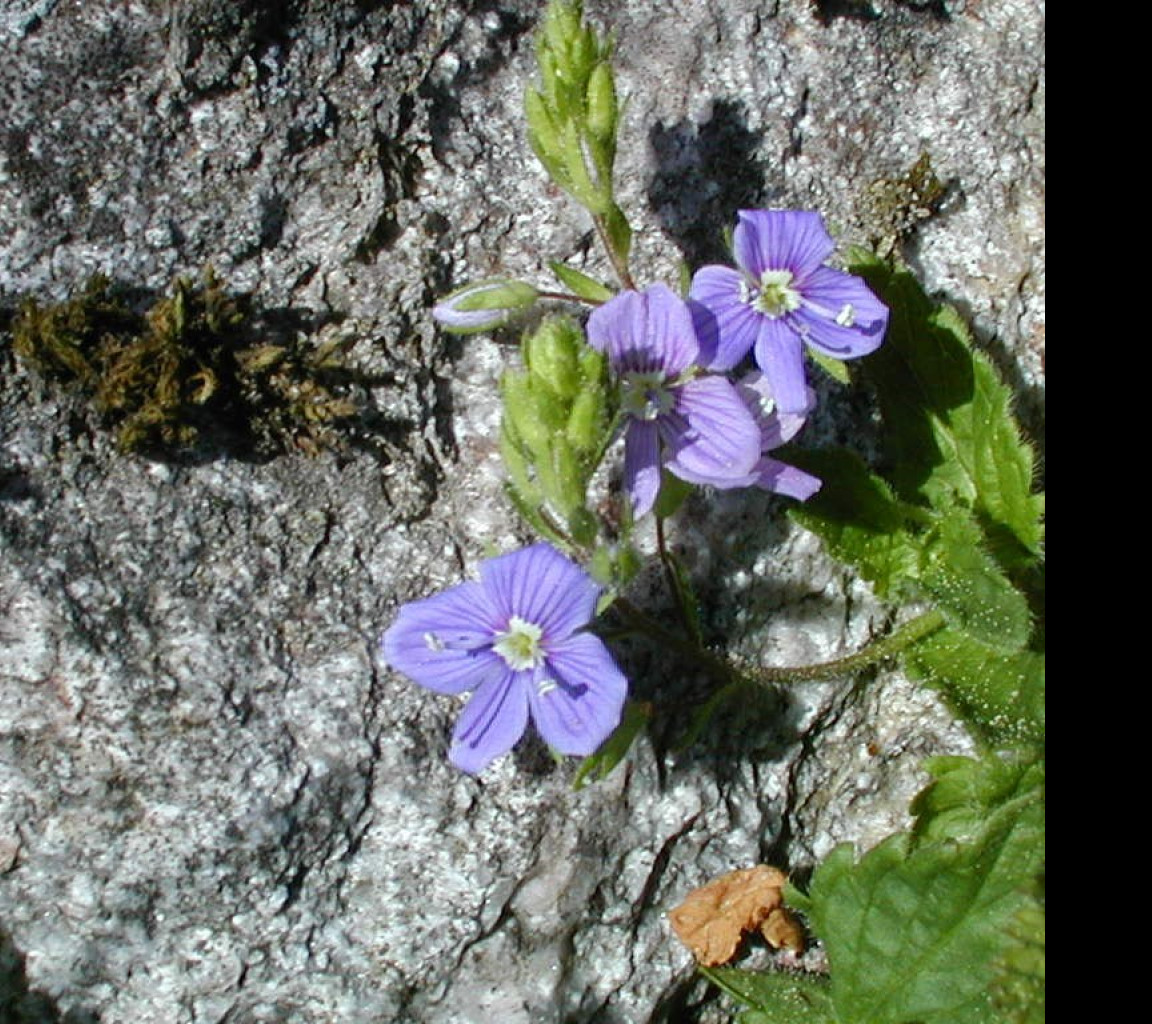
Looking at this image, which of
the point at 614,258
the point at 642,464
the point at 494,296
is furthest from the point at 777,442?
the point at 494,296

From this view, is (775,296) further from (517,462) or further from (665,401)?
(517,462)

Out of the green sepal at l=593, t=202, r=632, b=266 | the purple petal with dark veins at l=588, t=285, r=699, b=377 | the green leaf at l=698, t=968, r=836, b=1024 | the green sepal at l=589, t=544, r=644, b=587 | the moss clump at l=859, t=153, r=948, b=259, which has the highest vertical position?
the moss clump at l=859, t=153, r=948, b=259

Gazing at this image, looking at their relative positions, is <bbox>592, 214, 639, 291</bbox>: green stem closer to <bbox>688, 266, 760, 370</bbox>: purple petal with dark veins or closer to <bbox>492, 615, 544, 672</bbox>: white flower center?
<bbox>688, 266, 760, 370</bbox>: purple petal with dark veins

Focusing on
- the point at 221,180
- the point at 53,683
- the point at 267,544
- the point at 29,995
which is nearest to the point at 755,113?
the point at 221,180

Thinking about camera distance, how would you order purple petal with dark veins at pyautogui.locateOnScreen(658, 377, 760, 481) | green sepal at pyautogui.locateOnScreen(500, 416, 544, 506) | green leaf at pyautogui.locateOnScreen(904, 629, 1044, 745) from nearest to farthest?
green sepal at pyautogui.locateOnScreen(500, 416, 544, 506)
purple petal with dark veins at pyautogui.locateOnScreen(658, 377, 760, 481)
green leaf at pyautogui.locateOnScreen(904, 629, 1044, 745)

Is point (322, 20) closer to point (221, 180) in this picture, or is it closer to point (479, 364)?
point (221, 180)

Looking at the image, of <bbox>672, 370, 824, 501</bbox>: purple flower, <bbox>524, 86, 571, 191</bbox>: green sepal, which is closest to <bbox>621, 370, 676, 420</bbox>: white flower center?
<bbox>672, 370, 824, 501</bbox>: purple flower
